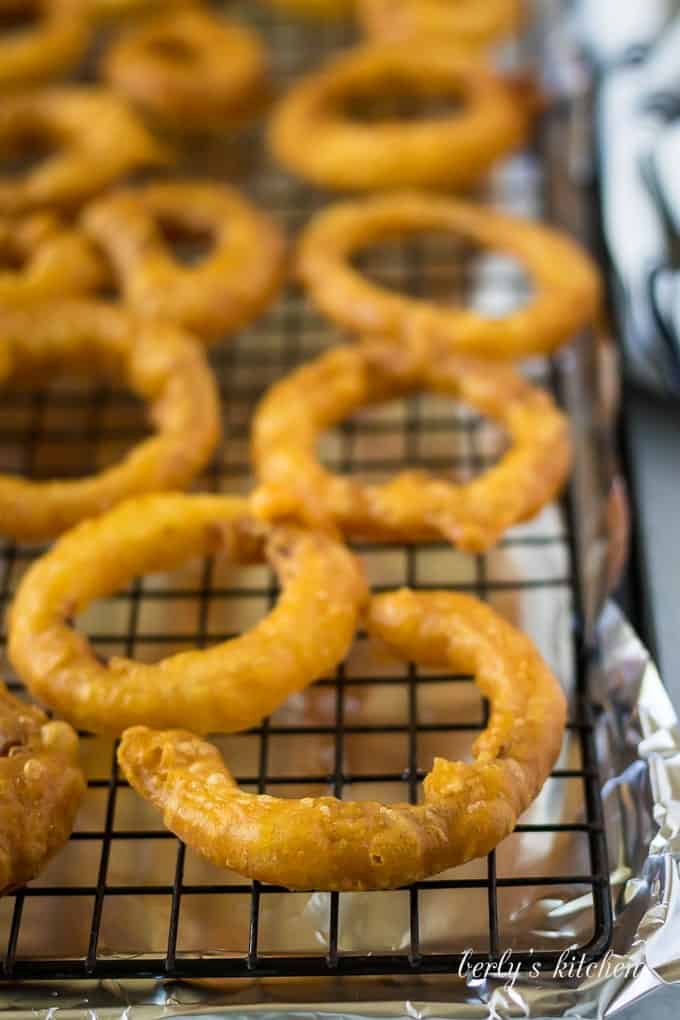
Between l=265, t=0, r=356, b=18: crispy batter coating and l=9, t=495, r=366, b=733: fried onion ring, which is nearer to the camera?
l=9, t=495, r=366, b=733: fried onion ring

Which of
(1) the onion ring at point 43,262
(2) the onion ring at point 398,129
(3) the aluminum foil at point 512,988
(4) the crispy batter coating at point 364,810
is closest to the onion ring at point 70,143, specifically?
(1) the onion ring at point 43,262

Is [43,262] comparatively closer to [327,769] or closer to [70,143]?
[70,143]

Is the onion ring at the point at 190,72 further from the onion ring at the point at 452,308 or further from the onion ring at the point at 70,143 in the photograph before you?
the onion ring at the point at 452,308

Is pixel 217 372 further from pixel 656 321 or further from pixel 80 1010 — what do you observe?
pixel 80 1010

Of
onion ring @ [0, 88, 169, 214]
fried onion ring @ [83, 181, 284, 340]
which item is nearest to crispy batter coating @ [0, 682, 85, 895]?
fried onion ring @ [83, 181, 284, 340]

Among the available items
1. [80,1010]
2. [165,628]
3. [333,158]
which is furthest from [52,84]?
[80,1010]

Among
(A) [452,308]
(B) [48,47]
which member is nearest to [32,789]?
(A) [452,308]

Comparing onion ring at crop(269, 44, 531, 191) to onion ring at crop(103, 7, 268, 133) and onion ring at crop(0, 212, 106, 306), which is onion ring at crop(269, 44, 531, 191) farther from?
onion ring at crop(0, 212, 106, 306)
